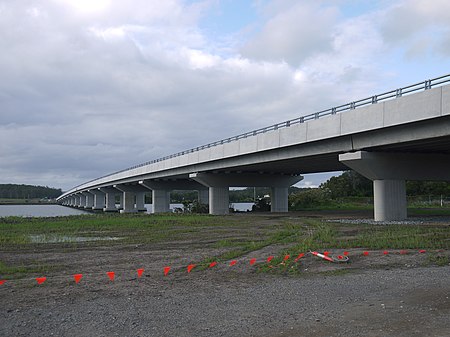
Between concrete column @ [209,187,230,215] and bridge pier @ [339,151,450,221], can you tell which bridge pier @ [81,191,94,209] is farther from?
bridge pier @ [339,151,450,221]

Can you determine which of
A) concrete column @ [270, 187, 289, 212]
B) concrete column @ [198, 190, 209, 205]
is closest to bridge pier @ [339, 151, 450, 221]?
concrete column @ [270, 187, 289, 212]

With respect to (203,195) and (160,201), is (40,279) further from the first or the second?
(160,201)

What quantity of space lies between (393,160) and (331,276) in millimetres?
20306

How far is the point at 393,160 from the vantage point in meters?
29.2

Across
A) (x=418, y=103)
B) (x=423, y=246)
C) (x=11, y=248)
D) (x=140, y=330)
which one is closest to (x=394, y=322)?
(x=140, y=330)

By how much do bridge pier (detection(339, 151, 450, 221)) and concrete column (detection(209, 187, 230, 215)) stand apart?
76.7 feet

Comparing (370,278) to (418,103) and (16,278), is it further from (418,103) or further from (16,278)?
(418,103)

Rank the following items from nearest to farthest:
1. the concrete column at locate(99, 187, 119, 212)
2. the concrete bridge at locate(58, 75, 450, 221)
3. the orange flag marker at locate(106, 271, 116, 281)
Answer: the orange flag marker at locate(106, 271, 116, 281)
the concrete bridge at locate(58, 75, 450, 221)
the concrete column at locate(99, 187, 119, 212)

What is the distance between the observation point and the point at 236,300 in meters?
8.64

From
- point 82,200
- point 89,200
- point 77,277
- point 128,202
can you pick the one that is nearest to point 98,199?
point 89,200

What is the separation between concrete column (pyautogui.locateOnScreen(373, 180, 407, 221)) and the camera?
29.1 m

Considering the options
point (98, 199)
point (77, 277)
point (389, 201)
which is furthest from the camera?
point (98, 199)

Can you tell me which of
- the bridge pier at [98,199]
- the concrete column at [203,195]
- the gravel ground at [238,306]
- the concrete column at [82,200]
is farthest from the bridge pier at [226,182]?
the concrete column at [82,200]

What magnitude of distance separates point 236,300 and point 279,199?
1809 inches
